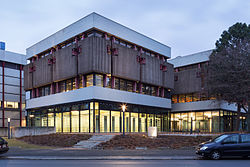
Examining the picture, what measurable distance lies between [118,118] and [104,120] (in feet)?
9.46

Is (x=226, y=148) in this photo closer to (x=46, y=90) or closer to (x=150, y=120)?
(x=150, y=120)

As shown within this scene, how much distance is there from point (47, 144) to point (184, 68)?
37.3m

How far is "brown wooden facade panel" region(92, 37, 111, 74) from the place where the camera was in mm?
36188

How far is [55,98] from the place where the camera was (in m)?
42.7

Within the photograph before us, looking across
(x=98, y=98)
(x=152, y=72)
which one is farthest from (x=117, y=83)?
(x=152, y=72)

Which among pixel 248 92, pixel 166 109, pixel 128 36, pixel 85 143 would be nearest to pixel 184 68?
pixel 166 109

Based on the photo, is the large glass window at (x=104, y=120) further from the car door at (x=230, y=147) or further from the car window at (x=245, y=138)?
the car window at (x=245, y=138)

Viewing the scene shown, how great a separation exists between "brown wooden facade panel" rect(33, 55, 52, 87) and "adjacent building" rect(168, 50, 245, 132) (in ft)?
80.3

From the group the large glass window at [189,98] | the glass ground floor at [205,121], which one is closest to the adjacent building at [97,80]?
the glass ground floor at [205,121]

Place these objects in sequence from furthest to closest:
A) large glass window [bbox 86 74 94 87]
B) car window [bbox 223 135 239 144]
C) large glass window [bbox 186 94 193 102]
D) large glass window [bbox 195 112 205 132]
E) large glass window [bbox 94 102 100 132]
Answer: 1. large glass window [bbox 186 94 193 102]
2. large glass window [bbox 195 112 205 132]
3. large glass window [bbox 86 74 94 87]
4. large glass window [bbox 94 102 100 132]
5. car window [bbox 223 135 239 144]

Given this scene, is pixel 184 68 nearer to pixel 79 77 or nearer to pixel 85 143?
pixel 79 77

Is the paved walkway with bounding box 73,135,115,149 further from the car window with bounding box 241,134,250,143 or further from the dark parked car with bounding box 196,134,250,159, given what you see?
the car window with bounding box 241,134,250,143

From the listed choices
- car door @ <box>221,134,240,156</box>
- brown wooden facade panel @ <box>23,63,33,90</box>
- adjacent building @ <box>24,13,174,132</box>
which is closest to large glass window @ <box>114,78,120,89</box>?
adjacent building @ <box>24,13,174,132</box>

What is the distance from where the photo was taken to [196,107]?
51594mm
